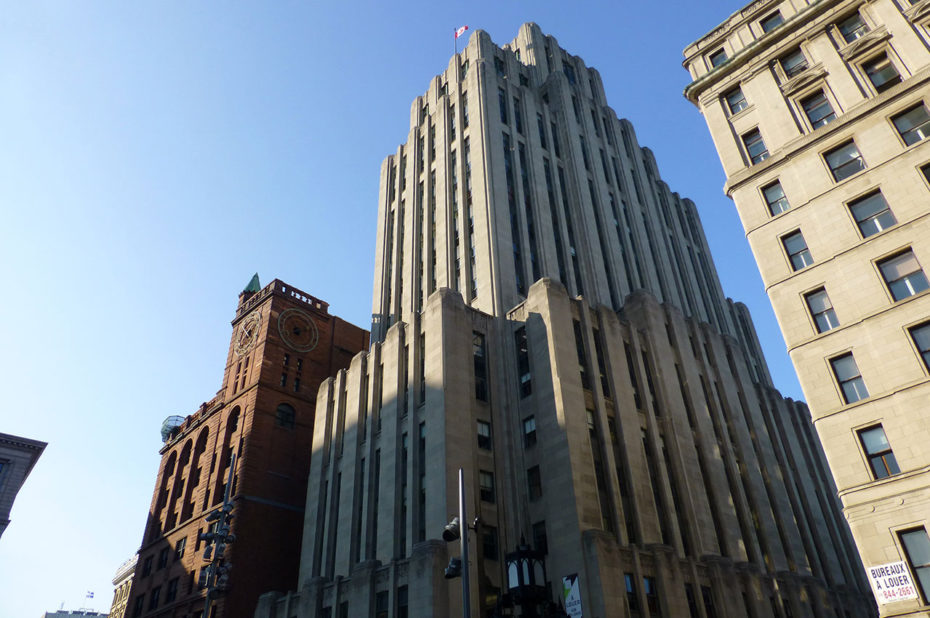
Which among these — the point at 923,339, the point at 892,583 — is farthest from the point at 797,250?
the point at 892,583

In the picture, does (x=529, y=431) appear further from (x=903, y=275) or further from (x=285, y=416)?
(x=285, y=416)

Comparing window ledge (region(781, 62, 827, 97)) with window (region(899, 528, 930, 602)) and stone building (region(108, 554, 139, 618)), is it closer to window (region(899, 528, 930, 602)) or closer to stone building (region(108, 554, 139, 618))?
window (region(899, 528, 930, 602))

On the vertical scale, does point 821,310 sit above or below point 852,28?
below

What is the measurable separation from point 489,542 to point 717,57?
1291 inches

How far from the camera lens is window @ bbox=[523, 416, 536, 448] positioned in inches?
1650

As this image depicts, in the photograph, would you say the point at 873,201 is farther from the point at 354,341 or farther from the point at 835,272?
the point at 354,341

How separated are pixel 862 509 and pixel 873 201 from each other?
1374cm

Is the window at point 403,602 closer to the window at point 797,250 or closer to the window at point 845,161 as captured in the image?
the window at point 797,250

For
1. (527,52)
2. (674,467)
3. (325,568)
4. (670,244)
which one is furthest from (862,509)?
(527,52)

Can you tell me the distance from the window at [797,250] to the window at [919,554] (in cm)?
1213

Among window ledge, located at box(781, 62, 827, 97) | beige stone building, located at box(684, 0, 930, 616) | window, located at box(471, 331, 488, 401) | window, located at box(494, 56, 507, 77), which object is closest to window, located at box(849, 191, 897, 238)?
beige stone building, located at box(684, 0, 930, 616)

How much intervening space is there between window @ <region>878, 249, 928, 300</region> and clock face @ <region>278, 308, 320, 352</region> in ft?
176

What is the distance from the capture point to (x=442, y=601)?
3528cm

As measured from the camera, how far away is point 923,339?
25.4 m
